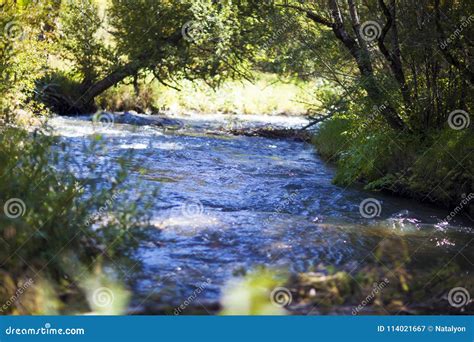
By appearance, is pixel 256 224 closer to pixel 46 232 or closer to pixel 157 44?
pixel 46 232

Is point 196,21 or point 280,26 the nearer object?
point 280,26

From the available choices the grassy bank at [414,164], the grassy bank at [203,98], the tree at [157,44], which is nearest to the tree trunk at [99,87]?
the tree at [157,44]

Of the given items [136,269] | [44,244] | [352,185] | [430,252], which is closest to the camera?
[44,244]

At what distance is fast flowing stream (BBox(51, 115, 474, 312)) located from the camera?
4.68 metres

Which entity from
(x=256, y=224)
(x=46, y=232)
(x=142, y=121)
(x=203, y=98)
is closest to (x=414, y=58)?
(x=256, y=224)

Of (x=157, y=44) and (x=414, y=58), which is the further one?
(x=157, y=44)

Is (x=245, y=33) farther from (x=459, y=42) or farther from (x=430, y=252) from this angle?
(x=430, y=252)

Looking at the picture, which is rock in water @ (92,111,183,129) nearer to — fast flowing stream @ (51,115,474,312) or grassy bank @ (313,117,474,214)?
fast flowing stream @ (51,115,474,312)

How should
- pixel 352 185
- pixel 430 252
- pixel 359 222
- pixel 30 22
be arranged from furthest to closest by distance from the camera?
1. pixel 30 22
2. pixel 352 185
3. pixel 359 222
4. pixel 430 252

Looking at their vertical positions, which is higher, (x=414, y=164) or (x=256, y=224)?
(x=414, y=164)

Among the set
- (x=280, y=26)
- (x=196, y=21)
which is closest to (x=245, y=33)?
(x=196, y=21)

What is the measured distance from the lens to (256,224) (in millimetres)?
6152

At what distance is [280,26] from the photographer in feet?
36.5

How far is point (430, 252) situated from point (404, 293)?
1.25 metres
